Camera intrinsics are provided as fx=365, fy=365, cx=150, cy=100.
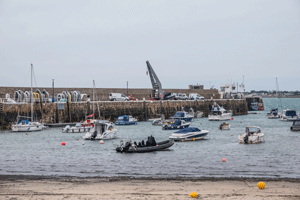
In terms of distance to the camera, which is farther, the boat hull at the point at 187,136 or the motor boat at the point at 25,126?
the motor boat at the point at 25,126

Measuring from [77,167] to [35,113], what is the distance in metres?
36.6

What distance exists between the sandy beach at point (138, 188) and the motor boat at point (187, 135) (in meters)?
17.7

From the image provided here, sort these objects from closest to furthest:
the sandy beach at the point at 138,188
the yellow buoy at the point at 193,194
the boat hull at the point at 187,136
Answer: the yellow buoy at the point at 193,194 → the sandy beach at the point at 138,188 → the boat hull at the point at 187,136

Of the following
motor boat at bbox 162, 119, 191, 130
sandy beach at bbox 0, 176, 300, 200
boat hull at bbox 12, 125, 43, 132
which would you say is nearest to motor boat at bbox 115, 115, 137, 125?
motor boat at bbox 162, 119, 191, 130

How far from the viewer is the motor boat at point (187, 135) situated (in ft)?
120

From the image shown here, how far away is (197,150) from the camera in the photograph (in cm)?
3097

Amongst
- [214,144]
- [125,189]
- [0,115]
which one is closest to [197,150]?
[214,144]

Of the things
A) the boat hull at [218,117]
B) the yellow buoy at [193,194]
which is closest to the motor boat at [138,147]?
the yellow buoy at [193,194]

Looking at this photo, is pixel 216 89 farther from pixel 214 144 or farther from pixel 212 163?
pixel 212 163

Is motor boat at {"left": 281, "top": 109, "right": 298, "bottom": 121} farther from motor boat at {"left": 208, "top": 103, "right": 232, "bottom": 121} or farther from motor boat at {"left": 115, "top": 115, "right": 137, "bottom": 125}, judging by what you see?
motor boat at {"left": 115, "top": 115, "right": 137, "bottom": 125}

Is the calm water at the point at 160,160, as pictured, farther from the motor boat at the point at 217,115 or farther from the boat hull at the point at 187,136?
the motor boat at the point at 217,115

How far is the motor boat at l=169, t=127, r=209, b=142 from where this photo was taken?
120 ft

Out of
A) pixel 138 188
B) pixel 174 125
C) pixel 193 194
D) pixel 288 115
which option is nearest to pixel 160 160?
pixel 138 188

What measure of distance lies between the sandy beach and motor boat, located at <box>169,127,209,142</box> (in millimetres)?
A: 17747
